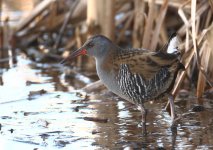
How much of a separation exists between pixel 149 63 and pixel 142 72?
0.34 ft

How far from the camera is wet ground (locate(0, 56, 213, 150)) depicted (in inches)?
192

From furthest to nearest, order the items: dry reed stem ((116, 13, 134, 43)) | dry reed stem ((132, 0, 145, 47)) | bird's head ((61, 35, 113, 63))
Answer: dry reed stem ((116, 13, 134, 43)) → dry reed stem ((132, 0, 145, 47)) → bird's head ((61, 35, 113, 63))

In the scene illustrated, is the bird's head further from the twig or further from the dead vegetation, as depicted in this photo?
the twig

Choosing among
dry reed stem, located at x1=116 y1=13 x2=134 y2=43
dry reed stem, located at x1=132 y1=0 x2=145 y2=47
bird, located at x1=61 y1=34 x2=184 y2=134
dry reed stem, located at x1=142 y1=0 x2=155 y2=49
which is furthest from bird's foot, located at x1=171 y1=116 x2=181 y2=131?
dry reed stem, located at x1=116 y1=13 x2=134 y2=43

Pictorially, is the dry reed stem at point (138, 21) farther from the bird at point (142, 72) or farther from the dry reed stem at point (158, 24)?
the bird at point (142, 72)

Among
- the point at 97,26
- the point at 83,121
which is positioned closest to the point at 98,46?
the point at 83,121

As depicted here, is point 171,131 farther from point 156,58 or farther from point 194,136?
point 156,58

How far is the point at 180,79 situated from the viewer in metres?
5.82

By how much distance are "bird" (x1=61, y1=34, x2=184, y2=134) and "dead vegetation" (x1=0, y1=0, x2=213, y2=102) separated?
116cm

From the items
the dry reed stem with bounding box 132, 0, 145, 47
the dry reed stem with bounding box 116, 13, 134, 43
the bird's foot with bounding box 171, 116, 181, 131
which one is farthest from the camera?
the dry reed stem with bounding box 116, 13, 134, 43

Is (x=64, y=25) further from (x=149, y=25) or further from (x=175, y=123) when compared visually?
(x=175, y=123)

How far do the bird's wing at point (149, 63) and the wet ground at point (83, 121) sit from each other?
1.62ft

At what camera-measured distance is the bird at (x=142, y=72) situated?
518 centimetres

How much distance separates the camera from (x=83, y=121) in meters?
5.58
